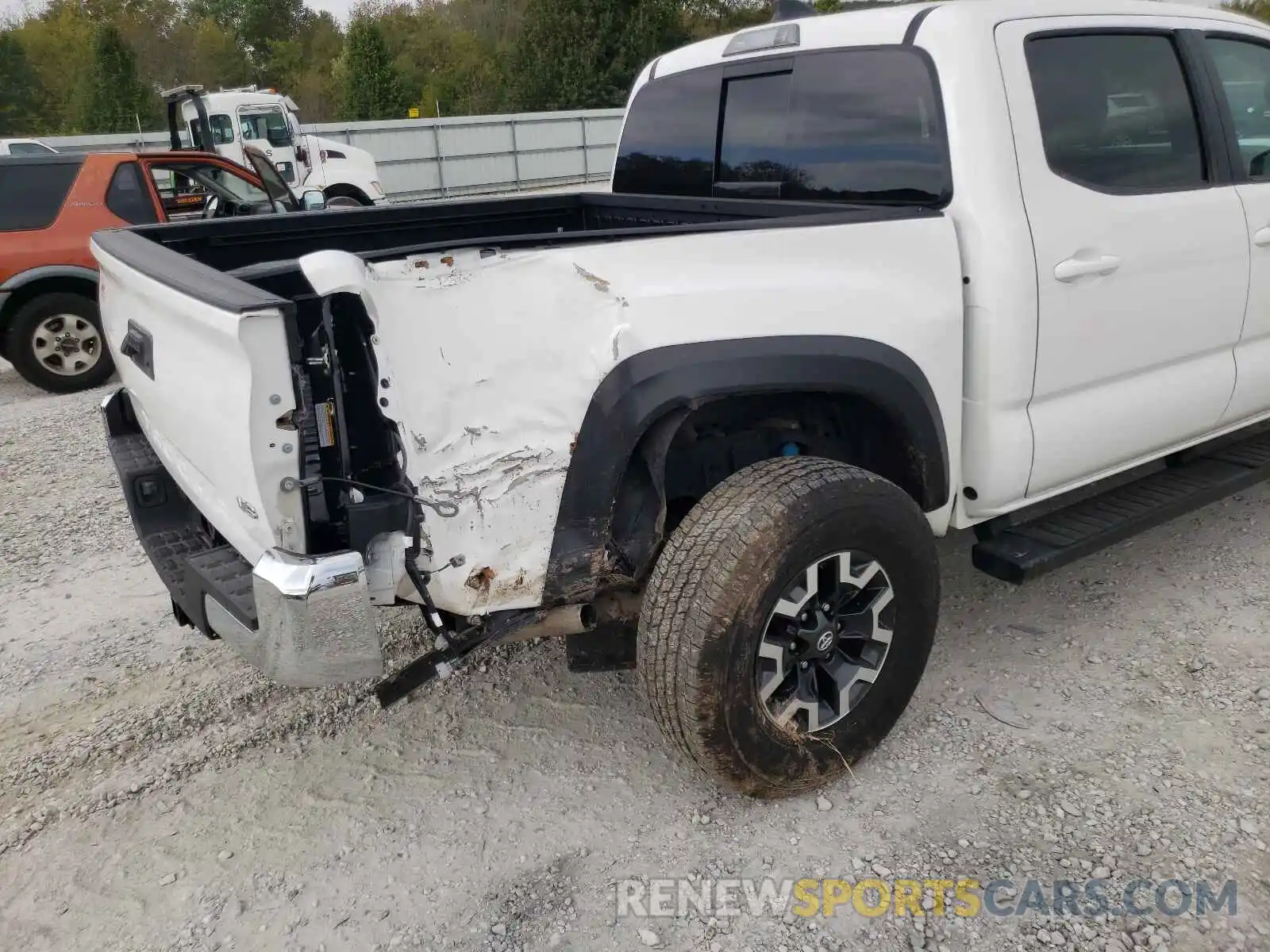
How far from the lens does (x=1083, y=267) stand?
2.88 m

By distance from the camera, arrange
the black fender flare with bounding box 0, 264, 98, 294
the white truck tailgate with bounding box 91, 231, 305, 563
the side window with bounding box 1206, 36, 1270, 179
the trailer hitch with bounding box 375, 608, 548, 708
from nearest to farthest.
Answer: the white truck tailgate with bounding box 91, 231, 305, 563 → the trailer hitch with bounding box 375, 608, 548, 708 → the side window with bounding box 1206, 36, 1270, 179 → the black fender flare with bounding box 0, 264, 98, 294

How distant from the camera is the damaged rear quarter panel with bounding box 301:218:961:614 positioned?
82.6 inches

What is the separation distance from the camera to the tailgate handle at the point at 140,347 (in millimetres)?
2578

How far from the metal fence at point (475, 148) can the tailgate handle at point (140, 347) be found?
19.4 metres

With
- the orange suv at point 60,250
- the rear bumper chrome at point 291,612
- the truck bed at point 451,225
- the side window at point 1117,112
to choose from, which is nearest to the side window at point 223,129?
the orange suv at point 60,250

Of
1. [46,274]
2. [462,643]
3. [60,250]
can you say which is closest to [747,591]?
[462,643]

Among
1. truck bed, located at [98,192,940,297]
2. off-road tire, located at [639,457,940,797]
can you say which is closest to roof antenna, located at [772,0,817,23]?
truck bed, located at [98,192,940,297]

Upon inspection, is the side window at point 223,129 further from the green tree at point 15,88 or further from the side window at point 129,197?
the green tree at point 15,88

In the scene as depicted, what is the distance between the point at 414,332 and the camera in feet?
6.84

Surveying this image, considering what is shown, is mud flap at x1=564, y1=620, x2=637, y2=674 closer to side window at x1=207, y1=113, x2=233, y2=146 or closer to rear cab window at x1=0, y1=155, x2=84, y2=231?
rear cab window at x1=0, y1=155, x2=84, y2=231

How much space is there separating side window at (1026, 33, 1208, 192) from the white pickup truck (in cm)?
1

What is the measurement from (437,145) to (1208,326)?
22.3 meters

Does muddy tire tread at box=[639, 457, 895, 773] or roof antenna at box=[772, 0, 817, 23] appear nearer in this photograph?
muddy tire tread at box=[639, 457, 895, 773]

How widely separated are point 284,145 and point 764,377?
16599 mm
